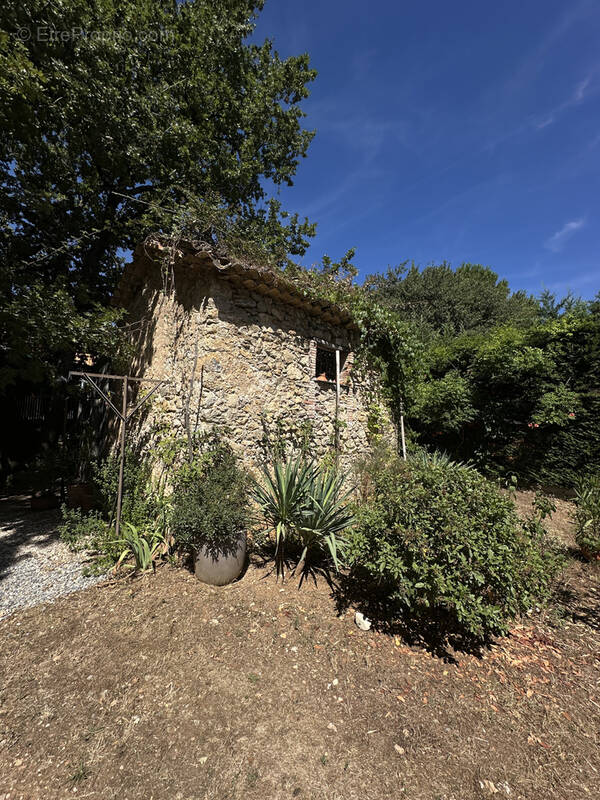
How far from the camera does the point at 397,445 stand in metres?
7.12

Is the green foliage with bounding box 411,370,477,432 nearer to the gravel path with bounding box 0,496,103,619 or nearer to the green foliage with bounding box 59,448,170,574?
the green foliage with bounding box 59,448,170,574

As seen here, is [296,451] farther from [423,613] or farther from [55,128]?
[55,128]

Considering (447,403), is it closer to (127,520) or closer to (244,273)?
(244,273)

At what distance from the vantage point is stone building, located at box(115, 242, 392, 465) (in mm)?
4430

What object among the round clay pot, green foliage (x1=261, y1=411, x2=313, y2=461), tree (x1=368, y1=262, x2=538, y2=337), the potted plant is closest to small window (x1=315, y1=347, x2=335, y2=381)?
green foliage (x1=261, y1=411, x2=313, y2=461)

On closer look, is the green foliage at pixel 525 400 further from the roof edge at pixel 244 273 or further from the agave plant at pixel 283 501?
the agave plant at pixel 283 501

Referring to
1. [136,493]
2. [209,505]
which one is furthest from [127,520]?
[209,505]

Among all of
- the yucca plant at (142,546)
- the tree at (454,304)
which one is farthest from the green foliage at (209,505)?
the tree at (454,304)

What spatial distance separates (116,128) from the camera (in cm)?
663

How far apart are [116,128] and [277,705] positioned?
9.55 meters

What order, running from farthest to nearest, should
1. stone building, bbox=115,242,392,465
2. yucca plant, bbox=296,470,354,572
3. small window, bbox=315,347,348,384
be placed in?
1. small window, bbox=315,347,348,384
2. stone building, bbox=115,242,392,465
3. yucca plant, bbox=296,470,354,572

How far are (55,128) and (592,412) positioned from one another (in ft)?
39.3

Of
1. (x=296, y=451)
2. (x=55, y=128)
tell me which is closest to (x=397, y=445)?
(x=296, y=451)

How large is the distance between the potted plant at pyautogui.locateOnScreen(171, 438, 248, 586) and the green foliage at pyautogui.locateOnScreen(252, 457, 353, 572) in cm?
35
